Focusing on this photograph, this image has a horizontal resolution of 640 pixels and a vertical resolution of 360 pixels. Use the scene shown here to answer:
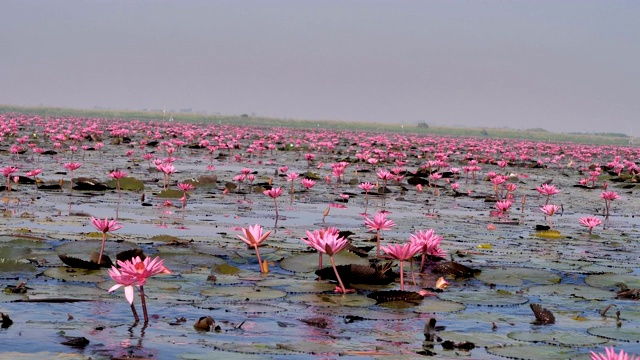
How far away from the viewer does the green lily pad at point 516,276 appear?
579 centimetres

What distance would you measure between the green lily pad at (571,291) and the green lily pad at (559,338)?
117cm

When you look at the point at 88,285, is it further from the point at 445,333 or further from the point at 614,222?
the point at 614,222

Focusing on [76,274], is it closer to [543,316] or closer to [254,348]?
[254,348]

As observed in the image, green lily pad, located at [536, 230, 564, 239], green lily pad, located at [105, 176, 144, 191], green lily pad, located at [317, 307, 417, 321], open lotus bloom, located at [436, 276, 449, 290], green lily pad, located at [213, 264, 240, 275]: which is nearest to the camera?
green lily pad, located at [317, 307, 417, 321]

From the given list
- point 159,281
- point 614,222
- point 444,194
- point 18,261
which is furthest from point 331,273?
point 444,194

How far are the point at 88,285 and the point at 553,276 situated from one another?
3317mm

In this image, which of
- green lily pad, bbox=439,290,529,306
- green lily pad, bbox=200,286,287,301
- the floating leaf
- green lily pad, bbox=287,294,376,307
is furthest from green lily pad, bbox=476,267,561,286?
the floating leaf

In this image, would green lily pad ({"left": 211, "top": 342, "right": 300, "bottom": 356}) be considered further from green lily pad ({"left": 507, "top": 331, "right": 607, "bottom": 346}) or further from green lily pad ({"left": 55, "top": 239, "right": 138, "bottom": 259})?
green lily pad ({"left": 55, "top": 239, "right": 138, "bottom": 259})

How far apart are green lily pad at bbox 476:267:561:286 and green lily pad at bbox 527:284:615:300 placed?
0.16 m

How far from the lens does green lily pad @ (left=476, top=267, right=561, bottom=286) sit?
579 centimetres

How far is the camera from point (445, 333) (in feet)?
13.8

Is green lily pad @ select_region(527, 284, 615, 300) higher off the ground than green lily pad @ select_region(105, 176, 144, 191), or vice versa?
green lily pad @ select_region(527, 284, 615, 300)

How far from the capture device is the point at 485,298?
17.0 feet

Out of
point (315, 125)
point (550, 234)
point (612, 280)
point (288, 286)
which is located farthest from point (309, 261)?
point (315, 125)
